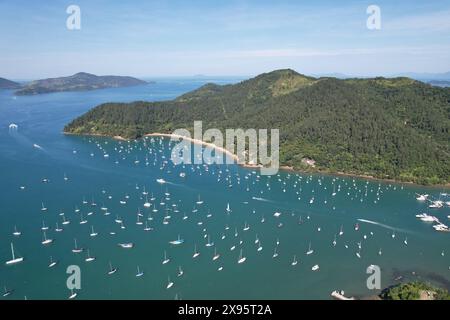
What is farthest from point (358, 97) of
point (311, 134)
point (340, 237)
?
point (340, 237)

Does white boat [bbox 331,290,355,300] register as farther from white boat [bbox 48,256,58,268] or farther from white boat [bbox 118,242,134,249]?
white boat [bbox 48,256,58,268]

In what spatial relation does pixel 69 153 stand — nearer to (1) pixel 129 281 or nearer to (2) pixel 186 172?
(2) pixel 186 172

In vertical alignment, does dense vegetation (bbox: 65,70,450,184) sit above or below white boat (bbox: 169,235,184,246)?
above

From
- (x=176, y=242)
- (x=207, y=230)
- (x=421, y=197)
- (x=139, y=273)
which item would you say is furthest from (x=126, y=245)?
(x=421, y=197)

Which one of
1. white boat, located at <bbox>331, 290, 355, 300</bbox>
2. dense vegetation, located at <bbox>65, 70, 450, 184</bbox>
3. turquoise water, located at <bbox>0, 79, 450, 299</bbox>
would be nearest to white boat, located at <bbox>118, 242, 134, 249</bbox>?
turquoise water, located at <bbox>0, 79, 450, 299</bbox>

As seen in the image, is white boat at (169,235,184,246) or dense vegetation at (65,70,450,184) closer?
white boat at (169,235,184,246)

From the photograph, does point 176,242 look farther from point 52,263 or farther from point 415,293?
point 415,293
